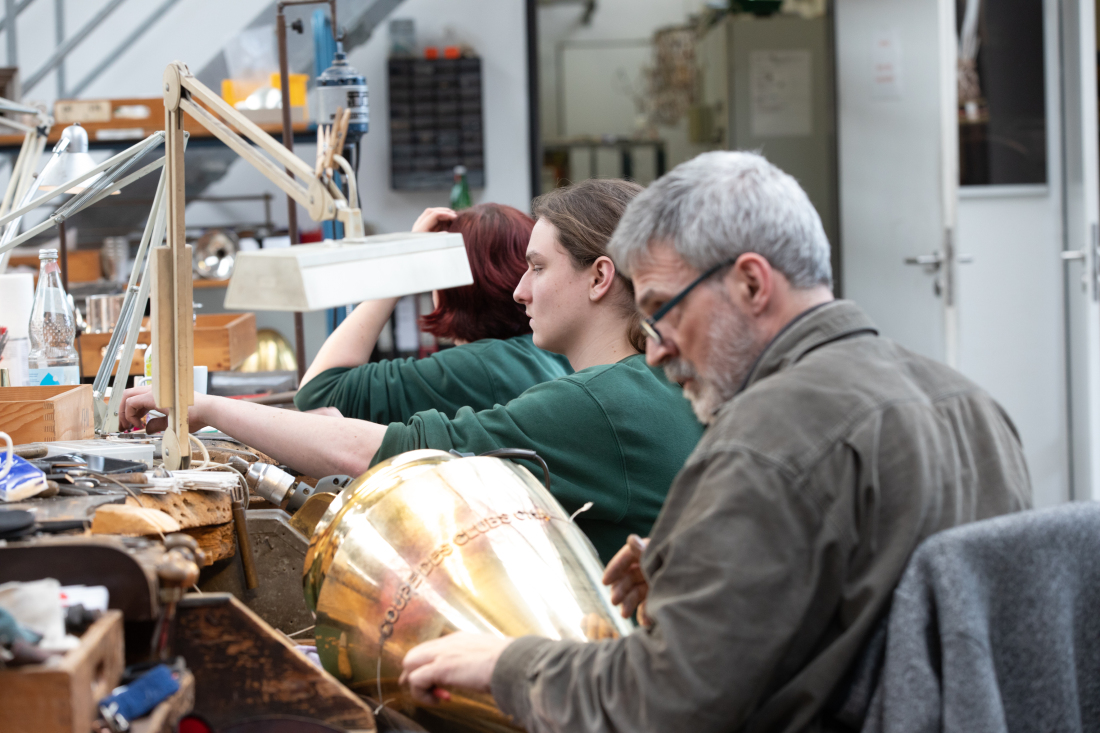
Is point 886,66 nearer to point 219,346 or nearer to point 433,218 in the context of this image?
point 433,218

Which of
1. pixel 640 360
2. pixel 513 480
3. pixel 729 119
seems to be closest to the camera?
pixel 513 480

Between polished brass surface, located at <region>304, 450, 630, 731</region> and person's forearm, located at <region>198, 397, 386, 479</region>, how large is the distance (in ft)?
1.64

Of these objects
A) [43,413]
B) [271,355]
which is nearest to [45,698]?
[43,413]

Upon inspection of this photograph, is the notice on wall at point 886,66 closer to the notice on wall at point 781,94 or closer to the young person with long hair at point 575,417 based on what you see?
the notice on wall at point 781,94

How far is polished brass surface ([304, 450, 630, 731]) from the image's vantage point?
101 centimetres

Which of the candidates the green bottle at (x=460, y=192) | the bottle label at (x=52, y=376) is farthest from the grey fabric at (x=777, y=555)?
the green bottle at (x=460, y=192)

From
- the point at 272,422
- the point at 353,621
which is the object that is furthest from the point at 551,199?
the point at 353,621

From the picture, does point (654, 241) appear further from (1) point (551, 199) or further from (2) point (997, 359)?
(2) point (997, 359)

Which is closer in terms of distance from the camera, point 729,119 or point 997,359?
point 997,359

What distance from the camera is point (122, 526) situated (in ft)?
3.46

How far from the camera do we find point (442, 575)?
40.3 inches

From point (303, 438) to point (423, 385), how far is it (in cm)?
50

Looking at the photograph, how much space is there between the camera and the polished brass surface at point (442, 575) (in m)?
1.01

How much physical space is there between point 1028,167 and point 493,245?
2500mm
